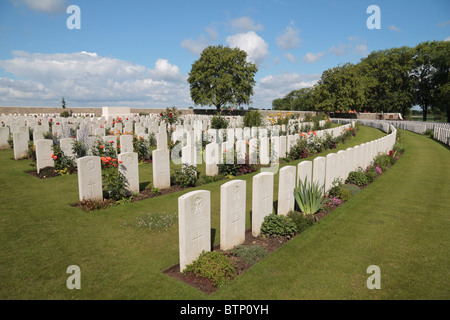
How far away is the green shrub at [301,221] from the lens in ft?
19.0

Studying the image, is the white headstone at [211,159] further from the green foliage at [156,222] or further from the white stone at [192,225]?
the white stone at [192,225]

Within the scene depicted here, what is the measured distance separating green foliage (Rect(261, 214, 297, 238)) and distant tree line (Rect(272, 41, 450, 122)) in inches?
1802

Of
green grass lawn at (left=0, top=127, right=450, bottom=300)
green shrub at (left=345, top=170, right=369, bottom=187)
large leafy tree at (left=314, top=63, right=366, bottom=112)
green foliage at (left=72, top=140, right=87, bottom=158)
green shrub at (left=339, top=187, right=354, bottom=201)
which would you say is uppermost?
large leafy tree at (left=314, top=63, right=366, bottom=112)

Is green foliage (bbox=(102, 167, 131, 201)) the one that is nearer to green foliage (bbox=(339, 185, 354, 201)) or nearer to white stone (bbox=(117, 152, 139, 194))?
white stone (bbox=(117, 152, 139, 194))

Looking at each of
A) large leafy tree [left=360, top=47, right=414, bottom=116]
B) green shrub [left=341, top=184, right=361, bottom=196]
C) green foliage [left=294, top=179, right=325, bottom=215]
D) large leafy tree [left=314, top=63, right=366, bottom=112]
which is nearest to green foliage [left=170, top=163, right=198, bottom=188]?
green foliage [left=294, top=179, right=325, bottom=215]

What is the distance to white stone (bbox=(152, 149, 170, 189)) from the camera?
8.15m

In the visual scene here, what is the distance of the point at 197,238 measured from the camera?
4363 millimetres

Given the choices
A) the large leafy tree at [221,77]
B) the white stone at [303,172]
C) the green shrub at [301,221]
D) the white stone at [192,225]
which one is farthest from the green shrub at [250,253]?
the large leafy tree at [221,77]

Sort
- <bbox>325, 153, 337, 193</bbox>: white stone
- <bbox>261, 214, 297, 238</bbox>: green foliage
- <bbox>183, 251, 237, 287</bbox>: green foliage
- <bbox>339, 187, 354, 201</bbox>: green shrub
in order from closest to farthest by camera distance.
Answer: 1. <bbox>183, 251, 237, 287</bbox>: green foliage
2. <bbox>261, 214, 297, 238</bbox>: green foliage
3. <bbox>325, 153, 337, 193</bbox>: white stone
4. <bbox>339, 187, 354, 201</bbox>: green shrub

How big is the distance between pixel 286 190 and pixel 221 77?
1713 inches

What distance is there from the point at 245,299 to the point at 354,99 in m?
51.2

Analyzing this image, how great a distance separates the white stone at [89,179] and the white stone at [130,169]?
2.11 feet
